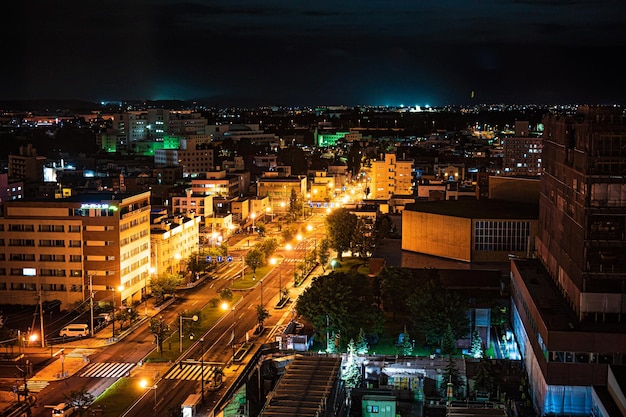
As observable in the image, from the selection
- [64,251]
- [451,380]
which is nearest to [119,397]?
[451,380]

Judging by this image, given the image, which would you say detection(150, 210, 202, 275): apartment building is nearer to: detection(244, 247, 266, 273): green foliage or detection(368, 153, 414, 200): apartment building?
detection(244, 247, 266, 273): green foliage

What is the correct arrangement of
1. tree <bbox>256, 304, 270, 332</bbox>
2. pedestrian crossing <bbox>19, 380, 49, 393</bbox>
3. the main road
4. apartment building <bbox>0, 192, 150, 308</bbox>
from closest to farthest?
the main road < pedestrian crossing <bbox>19, 380, 49, 393</bbox> < tree <bbox>256, 304, 270, 332</bbox> < apartment building <bbox>0, 192, 150, 308</bbox>

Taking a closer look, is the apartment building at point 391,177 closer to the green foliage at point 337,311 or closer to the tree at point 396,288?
the tree at point 396,288

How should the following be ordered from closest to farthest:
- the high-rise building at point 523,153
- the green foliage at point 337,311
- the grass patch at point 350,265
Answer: the green foliage at point 337,311 < the grass patch at point 350,265 < the high-rise building at point 523,153

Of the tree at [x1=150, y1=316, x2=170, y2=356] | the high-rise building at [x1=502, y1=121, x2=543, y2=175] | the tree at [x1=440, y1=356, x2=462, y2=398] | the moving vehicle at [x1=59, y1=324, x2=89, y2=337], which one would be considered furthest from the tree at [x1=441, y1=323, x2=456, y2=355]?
the high-rise building at [x1=502, y1=121, x2=543, y2=175]

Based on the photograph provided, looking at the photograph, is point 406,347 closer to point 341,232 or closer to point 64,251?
point 64,251

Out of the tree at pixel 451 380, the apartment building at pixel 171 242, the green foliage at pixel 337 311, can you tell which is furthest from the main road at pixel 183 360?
the tree at pixel 451 380
